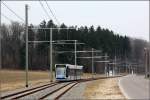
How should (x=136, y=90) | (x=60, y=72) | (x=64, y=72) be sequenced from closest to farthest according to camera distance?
(x=136, y=90)
(x=64, y=72)
(x=60, y=72)

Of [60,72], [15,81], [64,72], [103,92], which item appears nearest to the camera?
[103,92]

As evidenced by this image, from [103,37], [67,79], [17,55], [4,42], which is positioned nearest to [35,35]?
[4,42]

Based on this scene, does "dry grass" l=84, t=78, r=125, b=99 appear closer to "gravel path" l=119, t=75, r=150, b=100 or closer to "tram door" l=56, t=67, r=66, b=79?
"gravel path" l=119, t=75, r=150, b=100

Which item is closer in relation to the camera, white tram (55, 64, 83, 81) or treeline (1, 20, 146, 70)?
white tram (55, 64, 83, 81)

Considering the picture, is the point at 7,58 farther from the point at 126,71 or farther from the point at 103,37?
the point at 126,71

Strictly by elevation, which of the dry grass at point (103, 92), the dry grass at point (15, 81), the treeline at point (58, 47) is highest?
the treeline at point (58, 47)

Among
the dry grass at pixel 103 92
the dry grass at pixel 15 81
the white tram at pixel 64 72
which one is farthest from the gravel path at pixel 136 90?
the white tram at pixel 64 72

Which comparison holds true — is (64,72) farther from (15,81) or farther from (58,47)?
(58,47)

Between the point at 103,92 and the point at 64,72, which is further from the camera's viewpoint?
the point at 64,72

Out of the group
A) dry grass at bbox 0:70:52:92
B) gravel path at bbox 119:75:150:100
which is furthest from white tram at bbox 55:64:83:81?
gravel path at bbox 119:75:150:100

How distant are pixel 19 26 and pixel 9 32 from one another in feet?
7.81

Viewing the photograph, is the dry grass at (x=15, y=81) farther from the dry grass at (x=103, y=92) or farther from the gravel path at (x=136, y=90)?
the gravel path at (x=136, y=90)

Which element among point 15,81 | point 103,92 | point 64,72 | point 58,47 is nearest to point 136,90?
point 103,92

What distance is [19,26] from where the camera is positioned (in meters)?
88.2
